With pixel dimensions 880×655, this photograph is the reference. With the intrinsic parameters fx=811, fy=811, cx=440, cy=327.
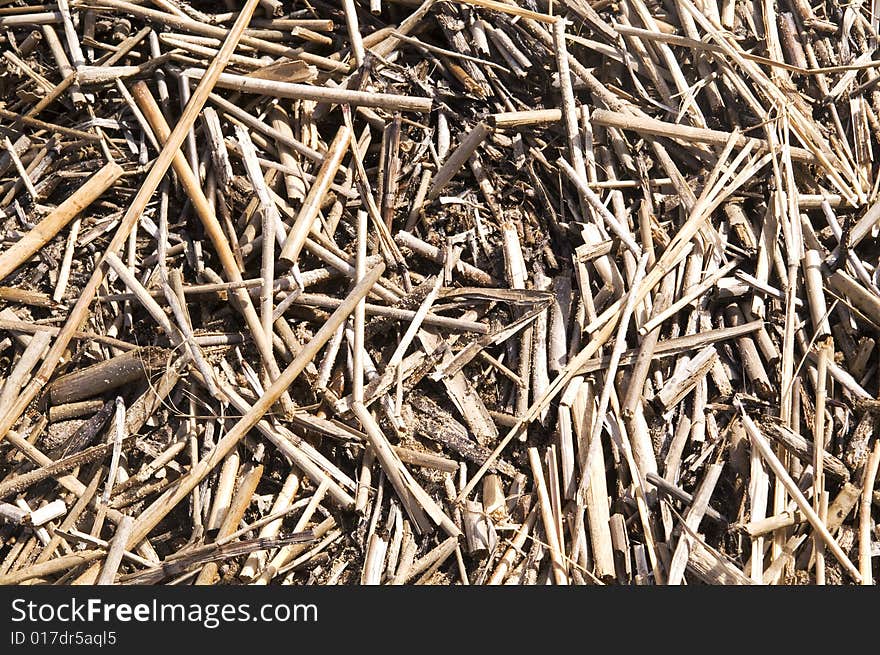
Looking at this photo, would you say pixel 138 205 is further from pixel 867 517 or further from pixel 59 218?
pixel 867 517

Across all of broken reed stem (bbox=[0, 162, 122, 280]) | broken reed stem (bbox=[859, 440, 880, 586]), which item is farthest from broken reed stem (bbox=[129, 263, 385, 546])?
broken reed stem (bbox=[859, 440, 880, 586])

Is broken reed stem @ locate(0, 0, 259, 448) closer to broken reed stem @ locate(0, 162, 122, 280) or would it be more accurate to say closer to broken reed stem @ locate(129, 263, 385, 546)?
broken reed stem @ locate(0, 162, 122, 280)

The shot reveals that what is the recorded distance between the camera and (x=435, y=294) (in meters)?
2.90

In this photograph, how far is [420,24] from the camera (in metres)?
3.39

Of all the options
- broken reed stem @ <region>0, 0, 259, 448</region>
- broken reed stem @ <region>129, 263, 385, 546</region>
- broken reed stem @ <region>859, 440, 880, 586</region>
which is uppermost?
broken reed stem @ <region>0, 0, 259, 448</region>

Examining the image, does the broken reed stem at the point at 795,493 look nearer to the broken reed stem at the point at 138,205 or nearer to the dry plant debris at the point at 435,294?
the dry plant debris at the point at 435,294

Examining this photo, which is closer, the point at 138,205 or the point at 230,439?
the point at 230,439

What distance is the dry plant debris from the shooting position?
8.71ft

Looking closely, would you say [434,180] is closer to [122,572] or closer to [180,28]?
[180,28]

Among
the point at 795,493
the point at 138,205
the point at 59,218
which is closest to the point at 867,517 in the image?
the point at 795,493

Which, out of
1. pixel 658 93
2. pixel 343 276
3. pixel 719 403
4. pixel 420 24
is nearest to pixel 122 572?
pixel 343 276

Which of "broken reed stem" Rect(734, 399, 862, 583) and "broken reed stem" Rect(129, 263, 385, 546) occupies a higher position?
"broken reed stem" Rect(129, 263, 385, 546)

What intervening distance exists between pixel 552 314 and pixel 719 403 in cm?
66

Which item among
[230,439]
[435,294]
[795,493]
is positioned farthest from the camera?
[435,294]
